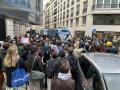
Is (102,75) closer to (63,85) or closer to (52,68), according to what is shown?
(63,85)

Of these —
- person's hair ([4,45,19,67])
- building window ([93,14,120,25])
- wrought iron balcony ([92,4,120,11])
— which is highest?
wrought iron balcony ([92,4,120,11])

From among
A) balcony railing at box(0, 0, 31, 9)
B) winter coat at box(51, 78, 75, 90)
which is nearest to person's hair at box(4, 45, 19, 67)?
winter coat at box(51, 78, 75, 90)

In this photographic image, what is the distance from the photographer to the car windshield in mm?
4009

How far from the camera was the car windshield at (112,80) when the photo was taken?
4.01 meters

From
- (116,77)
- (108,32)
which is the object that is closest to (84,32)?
(108,32)

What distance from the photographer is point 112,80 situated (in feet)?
13.6

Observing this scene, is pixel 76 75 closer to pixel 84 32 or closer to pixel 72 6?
pixel 84 32

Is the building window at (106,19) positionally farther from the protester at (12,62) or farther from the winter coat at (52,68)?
the protester at (12,62)

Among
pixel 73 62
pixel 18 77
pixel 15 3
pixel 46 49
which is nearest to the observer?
pixel 18 77

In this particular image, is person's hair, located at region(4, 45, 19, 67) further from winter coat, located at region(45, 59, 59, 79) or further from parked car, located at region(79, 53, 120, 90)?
parked car, located at region(79, 53, 120, 90)

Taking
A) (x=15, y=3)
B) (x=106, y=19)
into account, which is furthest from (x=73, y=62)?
(x=106, y=19)

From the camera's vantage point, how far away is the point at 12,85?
5.36m

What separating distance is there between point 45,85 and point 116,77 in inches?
134

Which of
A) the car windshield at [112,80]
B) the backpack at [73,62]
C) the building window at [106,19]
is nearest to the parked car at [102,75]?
the car windshield at [112,80]
